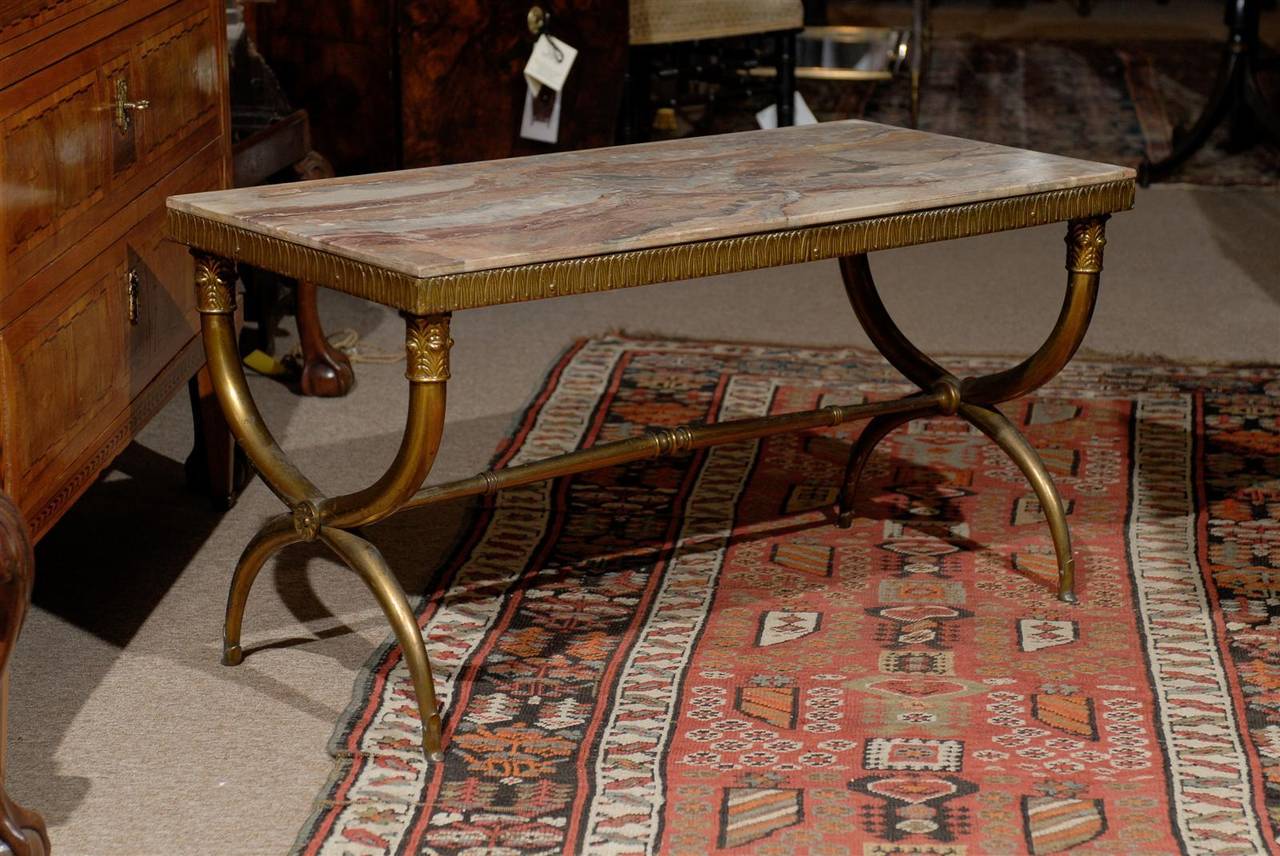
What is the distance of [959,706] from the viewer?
2.56 m

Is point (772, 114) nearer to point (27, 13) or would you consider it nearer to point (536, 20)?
point (536, 20)

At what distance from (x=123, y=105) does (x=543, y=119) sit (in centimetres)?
229

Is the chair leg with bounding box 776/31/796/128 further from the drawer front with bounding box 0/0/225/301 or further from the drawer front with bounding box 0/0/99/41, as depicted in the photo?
the drawer front with bounding box 0/0/99/41

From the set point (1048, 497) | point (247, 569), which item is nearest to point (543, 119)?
point (1048, 497)

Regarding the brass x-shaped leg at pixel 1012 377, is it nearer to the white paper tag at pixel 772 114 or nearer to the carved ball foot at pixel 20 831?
the carved ball foot at pixel 20 831

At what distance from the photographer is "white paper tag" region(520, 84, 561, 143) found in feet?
16.0

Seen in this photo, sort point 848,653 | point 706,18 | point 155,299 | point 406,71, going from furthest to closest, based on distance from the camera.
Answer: point 706,18 < point 406,71 < point 155,299 < point 848,653

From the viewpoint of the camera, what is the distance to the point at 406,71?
4.60 m

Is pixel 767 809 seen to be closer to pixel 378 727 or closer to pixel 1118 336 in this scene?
pixel 378 727

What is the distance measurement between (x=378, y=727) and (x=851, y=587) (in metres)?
0.91

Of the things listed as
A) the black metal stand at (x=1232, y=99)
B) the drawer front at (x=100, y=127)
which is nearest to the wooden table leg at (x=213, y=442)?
the drawer front at (x=100, y=127)

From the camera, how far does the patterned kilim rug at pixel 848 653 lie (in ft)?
7.40

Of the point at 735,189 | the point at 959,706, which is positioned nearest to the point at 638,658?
the point at 959,706

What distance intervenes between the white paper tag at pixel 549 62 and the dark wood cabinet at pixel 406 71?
48 mm
